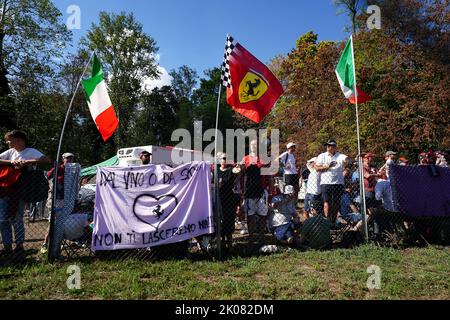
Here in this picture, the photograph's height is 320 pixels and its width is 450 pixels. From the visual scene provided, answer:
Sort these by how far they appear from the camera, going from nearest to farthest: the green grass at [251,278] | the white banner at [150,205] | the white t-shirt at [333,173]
Answer: the green grass at [251,278], the white banner at [150,205], the white t-shirt at [333,173]

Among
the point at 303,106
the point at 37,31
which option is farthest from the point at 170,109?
the point at 303,106

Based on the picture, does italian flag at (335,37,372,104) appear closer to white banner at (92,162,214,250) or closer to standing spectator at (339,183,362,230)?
standing spectator at (339,183,362,230)

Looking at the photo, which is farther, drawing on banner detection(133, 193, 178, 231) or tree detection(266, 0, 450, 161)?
tree detection(266, 0, 450, 161)

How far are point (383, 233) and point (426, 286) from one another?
227 centimetres

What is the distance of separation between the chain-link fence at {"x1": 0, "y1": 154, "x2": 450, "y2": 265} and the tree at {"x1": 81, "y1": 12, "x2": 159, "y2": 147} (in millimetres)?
26635

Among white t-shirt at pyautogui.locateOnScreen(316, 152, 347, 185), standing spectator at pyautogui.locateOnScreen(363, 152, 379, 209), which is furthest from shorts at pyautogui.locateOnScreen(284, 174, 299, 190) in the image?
standing spectator at pyautogui.locateOnScreen(363, 152, 379, 209)

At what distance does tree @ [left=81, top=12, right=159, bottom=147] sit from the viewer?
31.9 m

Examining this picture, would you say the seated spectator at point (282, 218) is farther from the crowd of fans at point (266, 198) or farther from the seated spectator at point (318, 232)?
the seated spectator at point (318, 232)

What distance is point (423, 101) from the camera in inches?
497

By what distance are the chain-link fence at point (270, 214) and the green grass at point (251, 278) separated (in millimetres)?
488

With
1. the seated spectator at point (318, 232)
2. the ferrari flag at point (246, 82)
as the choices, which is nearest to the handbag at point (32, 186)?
the ferrari flag at point (246, 82)

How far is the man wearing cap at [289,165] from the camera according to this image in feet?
26.1

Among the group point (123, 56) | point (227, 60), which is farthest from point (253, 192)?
point (123, 56)
